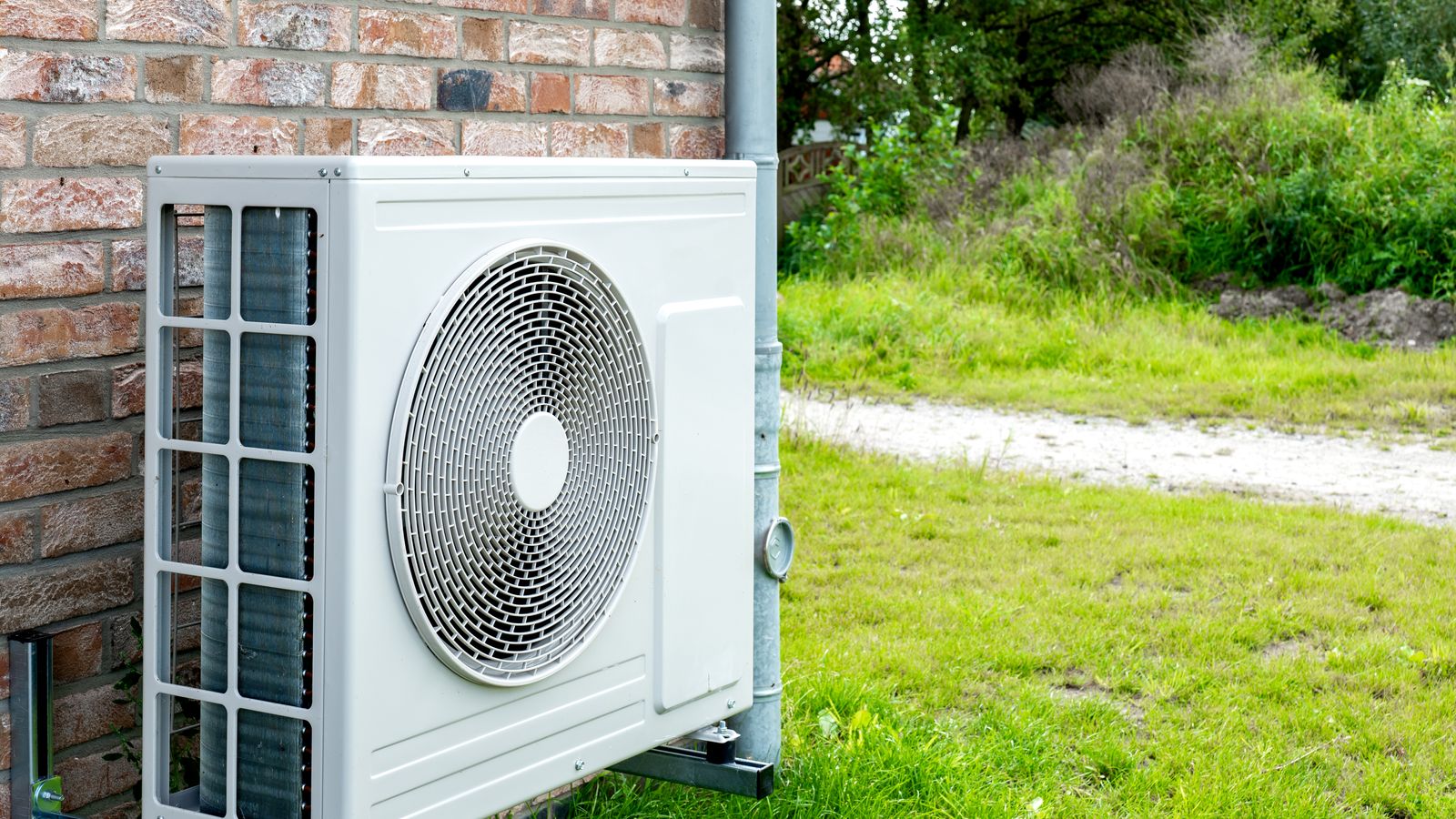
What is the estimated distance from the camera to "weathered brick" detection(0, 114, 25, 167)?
1831 millimetres

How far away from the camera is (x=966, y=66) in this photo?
1981 cm

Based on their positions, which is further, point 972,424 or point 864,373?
point 864,373

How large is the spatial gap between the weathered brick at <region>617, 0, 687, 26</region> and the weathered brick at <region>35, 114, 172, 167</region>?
0.94 m

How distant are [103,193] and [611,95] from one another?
990 mm

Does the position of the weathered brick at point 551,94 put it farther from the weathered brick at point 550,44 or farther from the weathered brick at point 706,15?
the weathered brick at point 706,15

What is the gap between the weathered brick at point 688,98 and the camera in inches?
109

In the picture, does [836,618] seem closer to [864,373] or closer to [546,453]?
[546,453]

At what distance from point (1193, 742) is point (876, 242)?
29.4ft

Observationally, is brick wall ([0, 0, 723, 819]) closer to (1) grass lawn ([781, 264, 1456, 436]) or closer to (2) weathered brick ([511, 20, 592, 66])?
(2) weathered brick ([511, 20, 592, 66])

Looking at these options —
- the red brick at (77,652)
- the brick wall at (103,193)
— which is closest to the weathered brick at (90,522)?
the brick wall at (103,193)

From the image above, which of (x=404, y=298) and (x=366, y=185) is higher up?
(x=366, y=185)

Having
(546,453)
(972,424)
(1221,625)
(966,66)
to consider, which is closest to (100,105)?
(546,453)

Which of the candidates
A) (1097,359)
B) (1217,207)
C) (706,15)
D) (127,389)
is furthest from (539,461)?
(1217,207)

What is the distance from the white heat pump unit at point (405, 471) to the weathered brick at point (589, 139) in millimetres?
470
